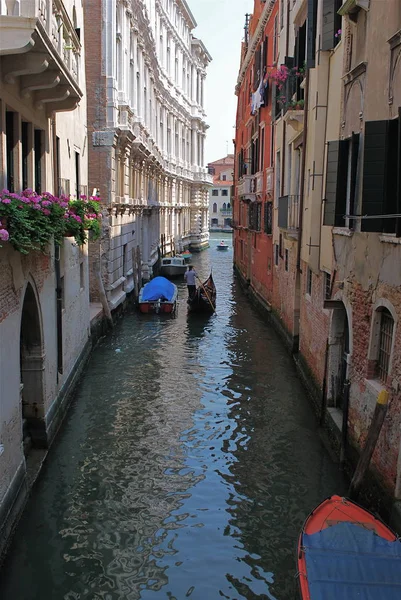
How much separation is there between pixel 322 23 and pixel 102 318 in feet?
28.7

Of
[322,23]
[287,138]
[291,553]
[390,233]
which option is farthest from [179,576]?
[287,138]

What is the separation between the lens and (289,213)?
13555 millimetres

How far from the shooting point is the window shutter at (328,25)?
935cm

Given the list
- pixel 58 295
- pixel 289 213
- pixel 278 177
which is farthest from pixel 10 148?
pixel 278 177

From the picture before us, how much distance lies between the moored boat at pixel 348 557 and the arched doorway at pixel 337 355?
11.3ft

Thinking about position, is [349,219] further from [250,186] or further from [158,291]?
[250,186]

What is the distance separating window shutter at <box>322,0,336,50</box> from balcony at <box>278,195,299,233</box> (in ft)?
12.8

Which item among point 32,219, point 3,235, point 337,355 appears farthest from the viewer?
point 337,355

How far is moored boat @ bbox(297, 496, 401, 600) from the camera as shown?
15.5 feet

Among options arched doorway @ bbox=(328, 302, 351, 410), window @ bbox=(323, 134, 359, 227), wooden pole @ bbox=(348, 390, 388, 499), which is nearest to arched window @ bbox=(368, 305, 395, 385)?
wooden pole @ bbox=(348, 390, 388, 499)

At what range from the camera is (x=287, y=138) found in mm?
15086

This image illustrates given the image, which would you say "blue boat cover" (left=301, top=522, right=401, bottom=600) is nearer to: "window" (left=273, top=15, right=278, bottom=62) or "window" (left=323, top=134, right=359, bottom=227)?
"window" (left=323, top=134, right=359, bottom=227)

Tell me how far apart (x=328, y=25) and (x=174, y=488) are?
23.1 ft

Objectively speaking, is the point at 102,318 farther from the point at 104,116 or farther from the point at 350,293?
the point at 350,293
